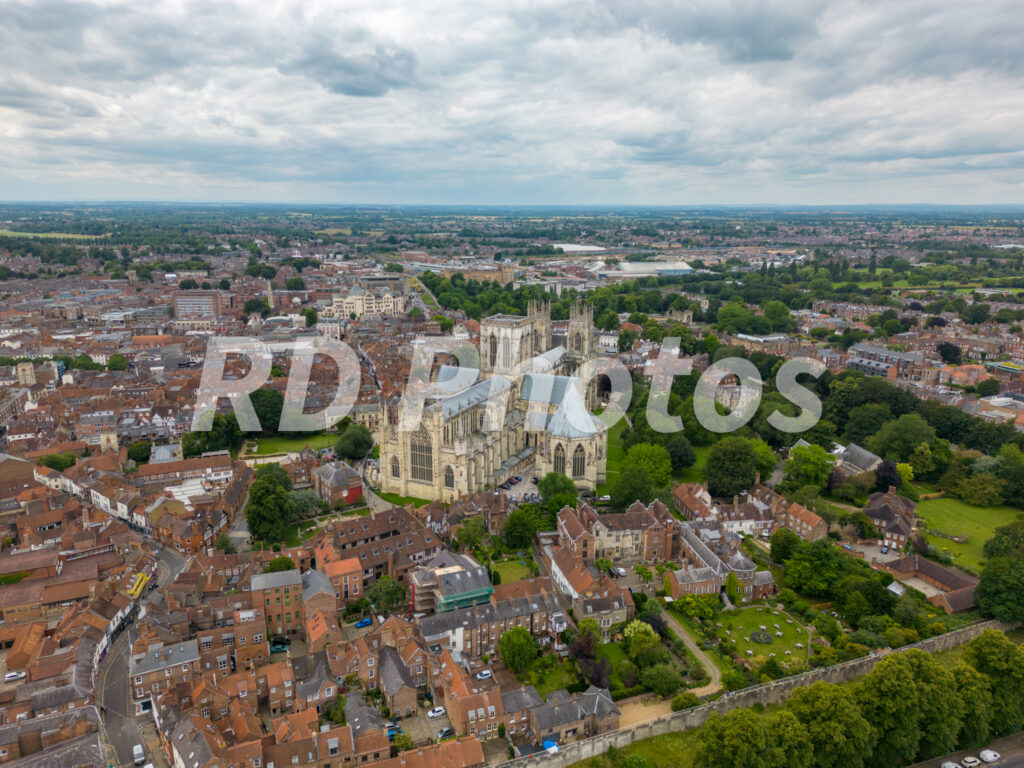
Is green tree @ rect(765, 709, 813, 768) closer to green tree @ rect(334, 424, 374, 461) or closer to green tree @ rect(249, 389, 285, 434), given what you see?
green tree @ rect(334, 424, 374, 461)

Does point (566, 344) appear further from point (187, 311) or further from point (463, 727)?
point (187, 311)

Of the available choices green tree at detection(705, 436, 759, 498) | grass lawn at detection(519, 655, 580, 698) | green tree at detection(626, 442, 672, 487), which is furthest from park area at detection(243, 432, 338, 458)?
green tree at detection(705, 436, 759, 498)

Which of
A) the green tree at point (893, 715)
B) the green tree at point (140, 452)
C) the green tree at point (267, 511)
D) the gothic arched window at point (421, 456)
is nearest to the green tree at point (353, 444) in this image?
the gothic arched window at point (421, 456)

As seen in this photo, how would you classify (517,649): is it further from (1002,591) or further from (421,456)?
(1002,591)

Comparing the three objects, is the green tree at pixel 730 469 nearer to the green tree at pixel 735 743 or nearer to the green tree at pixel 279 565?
the green tree at pixel 735 743

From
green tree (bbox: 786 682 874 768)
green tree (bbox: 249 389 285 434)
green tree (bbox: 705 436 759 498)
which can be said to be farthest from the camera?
green tree (bbox: 249 389 285 434)

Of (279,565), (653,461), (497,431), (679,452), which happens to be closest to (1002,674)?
(653,461)
